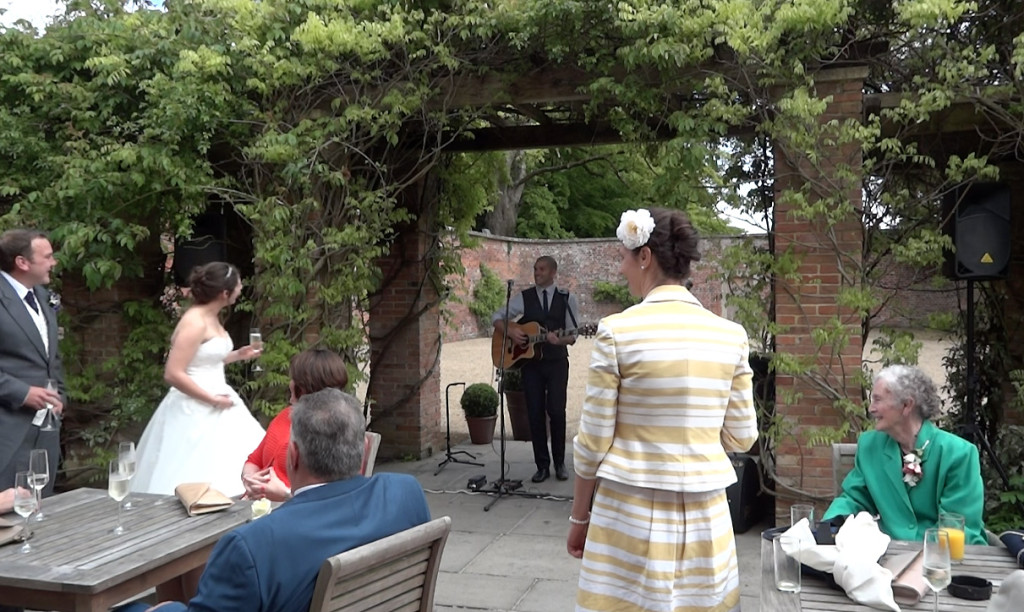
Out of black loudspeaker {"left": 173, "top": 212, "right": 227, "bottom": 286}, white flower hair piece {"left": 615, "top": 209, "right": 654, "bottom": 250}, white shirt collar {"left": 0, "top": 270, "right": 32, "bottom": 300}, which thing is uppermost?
black loudspeaker {"left": 173, "top": 212, "right": 227, "bottom": 286}

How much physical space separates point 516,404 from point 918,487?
578cm

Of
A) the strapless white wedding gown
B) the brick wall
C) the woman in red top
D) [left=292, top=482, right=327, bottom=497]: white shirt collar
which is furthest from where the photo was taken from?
the brick wall

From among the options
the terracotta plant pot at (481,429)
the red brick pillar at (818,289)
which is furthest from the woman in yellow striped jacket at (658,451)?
the terracotta plant pot at (481,429)

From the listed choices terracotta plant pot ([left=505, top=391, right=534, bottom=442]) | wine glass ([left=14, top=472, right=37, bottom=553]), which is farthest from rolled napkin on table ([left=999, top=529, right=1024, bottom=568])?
terracotta plant pot ([left=505, top=391, right=534, bottom=442])

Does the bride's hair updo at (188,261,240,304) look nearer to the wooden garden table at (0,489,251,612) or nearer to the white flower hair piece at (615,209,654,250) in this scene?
the wooden garden table at (0,489,251,612)

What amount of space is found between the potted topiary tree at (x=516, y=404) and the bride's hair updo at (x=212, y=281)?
12.7 ft

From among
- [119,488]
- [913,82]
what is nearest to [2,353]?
[119,488]

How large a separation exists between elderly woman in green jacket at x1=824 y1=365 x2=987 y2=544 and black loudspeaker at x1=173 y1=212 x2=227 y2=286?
17.2 feet

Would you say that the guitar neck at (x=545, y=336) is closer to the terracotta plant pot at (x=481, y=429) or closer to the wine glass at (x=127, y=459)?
the terracotta plant pot at (x=481, y=429)

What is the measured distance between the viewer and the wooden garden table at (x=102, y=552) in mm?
2672

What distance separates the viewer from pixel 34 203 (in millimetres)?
6238

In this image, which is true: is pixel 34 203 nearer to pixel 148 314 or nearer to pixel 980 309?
pixel 148 314

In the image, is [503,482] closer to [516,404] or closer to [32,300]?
[516,404]

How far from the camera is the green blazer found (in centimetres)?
305
